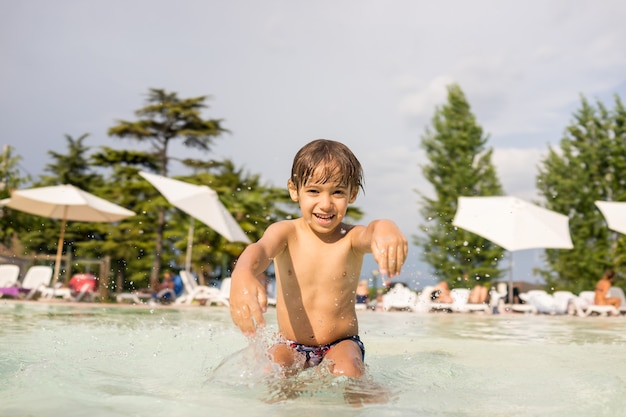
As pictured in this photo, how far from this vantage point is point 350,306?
341 cm

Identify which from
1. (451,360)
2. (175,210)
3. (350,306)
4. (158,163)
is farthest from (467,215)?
(158,163)

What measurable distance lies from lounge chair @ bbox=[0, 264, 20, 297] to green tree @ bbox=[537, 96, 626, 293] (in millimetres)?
18990

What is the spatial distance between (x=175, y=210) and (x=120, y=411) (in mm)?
25008

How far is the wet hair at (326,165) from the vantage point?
2.95m

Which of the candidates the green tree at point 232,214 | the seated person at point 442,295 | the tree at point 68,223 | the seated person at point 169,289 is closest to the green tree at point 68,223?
the tree at point 68,223

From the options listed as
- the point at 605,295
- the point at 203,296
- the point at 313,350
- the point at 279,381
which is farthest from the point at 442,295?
the point at 279,381

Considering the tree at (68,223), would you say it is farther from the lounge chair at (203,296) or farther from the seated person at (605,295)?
the seated person at (605,295)

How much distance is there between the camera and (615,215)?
15.7 metres

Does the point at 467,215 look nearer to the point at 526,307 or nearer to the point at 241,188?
the point at 526,307

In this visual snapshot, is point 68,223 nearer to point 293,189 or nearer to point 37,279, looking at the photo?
point 37,279

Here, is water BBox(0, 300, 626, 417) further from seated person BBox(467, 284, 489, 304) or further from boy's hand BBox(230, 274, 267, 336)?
seated person BBox(467, 284, 489, 304)

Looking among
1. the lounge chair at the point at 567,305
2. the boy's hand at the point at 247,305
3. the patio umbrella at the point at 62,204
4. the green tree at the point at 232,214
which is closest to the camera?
the boy's hand at the point at 247,305

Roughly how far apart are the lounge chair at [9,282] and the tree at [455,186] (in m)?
15.7

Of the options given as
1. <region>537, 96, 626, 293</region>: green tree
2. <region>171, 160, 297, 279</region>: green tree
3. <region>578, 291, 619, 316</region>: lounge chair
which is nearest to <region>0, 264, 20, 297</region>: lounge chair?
<region>171, 160, 297, 279</region>: green tree
